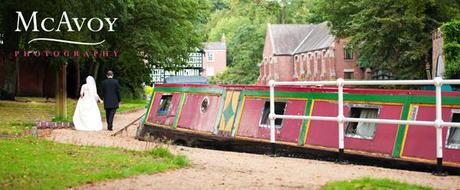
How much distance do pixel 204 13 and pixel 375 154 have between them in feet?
106

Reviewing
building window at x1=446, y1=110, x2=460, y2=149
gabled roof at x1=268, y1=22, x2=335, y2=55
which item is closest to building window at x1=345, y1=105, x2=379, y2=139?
building window at x1=446, y1=110, x2=460, y2=149

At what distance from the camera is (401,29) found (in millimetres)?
36188

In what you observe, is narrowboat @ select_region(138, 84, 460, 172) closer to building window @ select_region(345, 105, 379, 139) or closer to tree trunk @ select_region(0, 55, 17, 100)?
building window @ select_region(345, 105, 379, 139)

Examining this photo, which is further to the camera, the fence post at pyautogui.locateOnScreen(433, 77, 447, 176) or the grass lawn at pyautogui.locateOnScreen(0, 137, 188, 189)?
the fence post at pyautogui.locateOnScreen(433, 77, 447, 176)

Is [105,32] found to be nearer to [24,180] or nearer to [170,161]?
[170,161]

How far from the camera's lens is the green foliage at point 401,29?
34.4 m

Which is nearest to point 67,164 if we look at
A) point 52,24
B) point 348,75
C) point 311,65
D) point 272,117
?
point 272,117

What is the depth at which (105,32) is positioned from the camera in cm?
2734

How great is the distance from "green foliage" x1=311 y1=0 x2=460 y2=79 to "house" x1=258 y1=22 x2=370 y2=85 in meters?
32.4

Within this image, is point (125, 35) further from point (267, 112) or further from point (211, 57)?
point (211, 57)

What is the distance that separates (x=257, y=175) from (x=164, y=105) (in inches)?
324

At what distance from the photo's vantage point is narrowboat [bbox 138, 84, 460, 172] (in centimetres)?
1040

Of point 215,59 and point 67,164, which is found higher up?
point 215,59

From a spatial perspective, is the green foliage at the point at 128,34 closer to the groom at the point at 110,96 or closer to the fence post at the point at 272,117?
the groom at the point at 110,96
